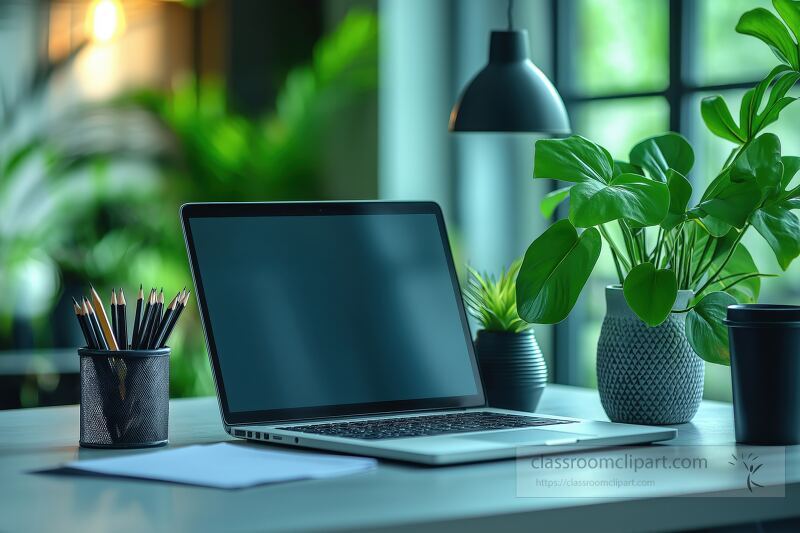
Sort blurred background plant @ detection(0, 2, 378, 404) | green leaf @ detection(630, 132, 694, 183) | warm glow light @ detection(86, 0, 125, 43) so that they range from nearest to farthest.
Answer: green leaf @ detection(630, 132, 694, 183) < blurred background plant @ detection(0, 2, 378, 404) < warm glow light @ detection(86, 0, 125, 43)

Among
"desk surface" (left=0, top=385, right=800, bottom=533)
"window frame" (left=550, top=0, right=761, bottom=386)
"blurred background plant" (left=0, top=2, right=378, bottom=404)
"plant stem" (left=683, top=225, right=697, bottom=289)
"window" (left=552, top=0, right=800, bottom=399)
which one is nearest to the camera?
"desk surface" (left=0, top=385, right=800, bottom=533)

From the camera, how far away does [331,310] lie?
163 centimetres

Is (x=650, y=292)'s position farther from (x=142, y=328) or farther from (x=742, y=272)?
(x=142, y=328)

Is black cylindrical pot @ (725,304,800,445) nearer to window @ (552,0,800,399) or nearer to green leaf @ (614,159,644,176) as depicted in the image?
green leaf @ (614,159,644,176)

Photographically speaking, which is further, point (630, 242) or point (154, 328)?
point (630, 242)

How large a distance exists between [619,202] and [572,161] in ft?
0.37

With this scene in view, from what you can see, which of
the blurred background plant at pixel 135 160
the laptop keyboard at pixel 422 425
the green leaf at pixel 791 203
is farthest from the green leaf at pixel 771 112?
the blurred background plant at pixel 135 160

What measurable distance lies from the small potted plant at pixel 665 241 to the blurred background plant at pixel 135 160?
10.6ft

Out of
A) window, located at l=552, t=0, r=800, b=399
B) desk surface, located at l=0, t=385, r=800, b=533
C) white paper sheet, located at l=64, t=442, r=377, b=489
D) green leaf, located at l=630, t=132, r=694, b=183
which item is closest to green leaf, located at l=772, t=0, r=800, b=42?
green leaf, located at l=630, t=132, r=694, b=183

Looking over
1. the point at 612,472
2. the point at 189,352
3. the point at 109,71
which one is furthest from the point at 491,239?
the point at 612,472

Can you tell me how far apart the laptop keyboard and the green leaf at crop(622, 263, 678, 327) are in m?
0.17

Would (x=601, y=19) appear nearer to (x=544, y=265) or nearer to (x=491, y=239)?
(x=491, y=239)

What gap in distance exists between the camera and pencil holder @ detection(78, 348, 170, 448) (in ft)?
4.61

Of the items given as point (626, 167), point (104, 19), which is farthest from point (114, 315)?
point (104, 19)
